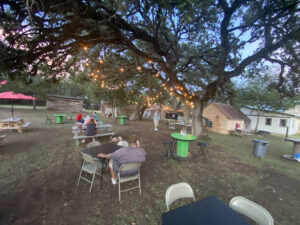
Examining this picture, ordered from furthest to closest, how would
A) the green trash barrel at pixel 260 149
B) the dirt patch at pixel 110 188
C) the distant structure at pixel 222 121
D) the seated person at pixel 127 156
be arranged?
1. the distant structure at pixel 222 121
2. the green trash barrel at pixel 260 149
3. the seated person at pixel 127 156
4. the dirt patch at pixel 110 188

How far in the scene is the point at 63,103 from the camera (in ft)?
90.1

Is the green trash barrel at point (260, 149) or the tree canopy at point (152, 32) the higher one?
the tree canopy at point (152, 32)

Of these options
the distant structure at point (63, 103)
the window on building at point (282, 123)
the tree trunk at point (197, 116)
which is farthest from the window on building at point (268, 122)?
the distant structure at point (63, 103)

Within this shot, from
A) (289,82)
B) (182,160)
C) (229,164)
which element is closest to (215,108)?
(289,82)

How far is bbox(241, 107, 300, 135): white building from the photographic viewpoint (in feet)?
52.0

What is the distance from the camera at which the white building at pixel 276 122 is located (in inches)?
624

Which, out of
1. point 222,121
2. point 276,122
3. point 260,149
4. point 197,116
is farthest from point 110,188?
point 276,122

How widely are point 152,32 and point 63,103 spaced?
29.7 m

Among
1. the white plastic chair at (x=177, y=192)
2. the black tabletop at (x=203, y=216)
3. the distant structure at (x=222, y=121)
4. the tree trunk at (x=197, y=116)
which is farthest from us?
the distant structure at (x=222, y=121)

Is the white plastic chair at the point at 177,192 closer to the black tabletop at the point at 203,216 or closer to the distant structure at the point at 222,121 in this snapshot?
the black tabletop at the point at 203,216

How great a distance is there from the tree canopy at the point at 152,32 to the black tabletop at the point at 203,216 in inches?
140

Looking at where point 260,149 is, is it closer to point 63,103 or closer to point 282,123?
point 282,123

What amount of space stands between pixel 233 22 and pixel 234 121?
1037 cm

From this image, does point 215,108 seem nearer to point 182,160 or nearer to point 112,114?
point 182,160
